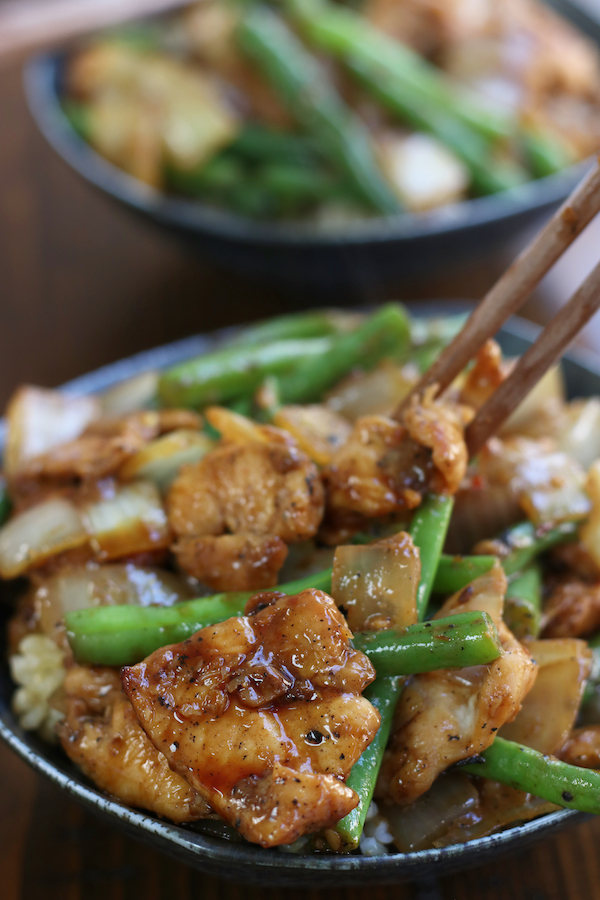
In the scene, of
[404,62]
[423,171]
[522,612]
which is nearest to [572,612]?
[522,612]

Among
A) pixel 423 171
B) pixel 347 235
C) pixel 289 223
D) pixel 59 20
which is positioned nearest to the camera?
pixel 347 235

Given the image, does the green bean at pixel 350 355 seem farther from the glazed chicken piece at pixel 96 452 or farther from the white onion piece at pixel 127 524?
the white onion piece at pixel 127 524

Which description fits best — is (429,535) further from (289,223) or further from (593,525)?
(289,223)

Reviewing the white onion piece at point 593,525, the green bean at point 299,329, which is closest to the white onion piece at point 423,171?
the green bean at point 299,329

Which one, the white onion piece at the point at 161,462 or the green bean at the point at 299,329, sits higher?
the green bean at the point at 299,329

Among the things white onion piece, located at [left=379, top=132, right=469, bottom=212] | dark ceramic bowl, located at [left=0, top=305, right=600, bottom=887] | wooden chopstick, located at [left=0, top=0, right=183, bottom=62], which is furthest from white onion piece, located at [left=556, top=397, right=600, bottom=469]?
wooden chopstick, located at [left=0, top=0, right=183, bottom=62]

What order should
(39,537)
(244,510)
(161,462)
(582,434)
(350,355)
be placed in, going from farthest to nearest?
(350,355) → (582,434) → (161,462) → (39,537) → (244,510)

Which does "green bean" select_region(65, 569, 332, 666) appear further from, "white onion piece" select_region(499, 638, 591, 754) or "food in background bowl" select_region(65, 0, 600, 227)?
"food in background bowl" select_region(65, 0, 600, 227)
